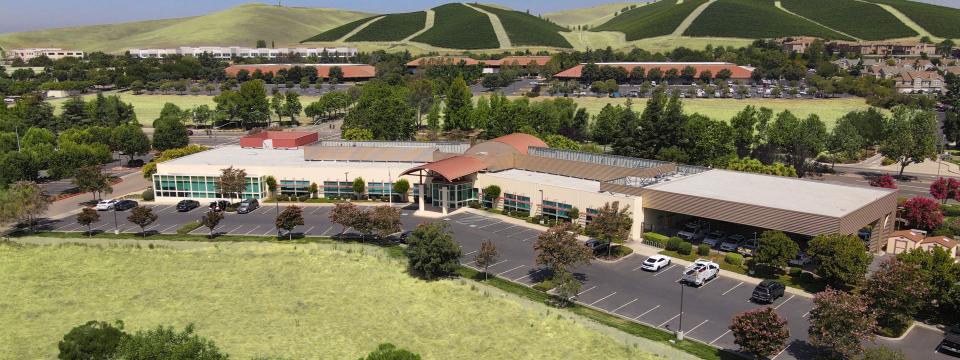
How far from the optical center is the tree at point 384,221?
4806 centimetres

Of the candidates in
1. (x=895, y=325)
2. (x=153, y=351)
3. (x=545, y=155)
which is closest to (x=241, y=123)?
(x=545, y=155)

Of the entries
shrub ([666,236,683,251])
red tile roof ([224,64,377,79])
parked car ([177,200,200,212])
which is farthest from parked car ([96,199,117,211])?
red tile roof ([224,64,377,79])

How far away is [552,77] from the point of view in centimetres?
17250

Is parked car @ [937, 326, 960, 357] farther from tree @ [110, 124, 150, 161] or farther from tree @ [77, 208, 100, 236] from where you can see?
tree @ [110, 124, 150, 161]

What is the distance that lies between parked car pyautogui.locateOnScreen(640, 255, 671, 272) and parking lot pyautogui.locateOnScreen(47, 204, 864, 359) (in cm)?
46

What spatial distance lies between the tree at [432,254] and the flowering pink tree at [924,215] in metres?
34.9

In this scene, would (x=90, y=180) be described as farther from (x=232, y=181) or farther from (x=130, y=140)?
(x=130, y=140)

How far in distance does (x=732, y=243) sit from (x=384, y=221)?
24790mm

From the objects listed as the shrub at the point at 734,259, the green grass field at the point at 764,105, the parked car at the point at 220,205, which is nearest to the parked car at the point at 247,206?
the parked car at the point at 220,205

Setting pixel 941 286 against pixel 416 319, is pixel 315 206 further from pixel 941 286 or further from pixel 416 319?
pixel 941 286

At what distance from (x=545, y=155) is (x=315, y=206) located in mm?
22378

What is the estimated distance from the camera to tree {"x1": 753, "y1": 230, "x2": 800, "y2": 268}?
4025 cm

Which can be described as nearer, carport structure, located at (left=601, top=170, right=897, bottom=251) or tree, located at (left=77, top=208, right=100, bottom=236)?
carport structure, located at (left=601, top=170, right=897, bottom=251)

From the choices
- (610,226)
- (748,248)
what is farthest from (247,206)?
(748,248)
